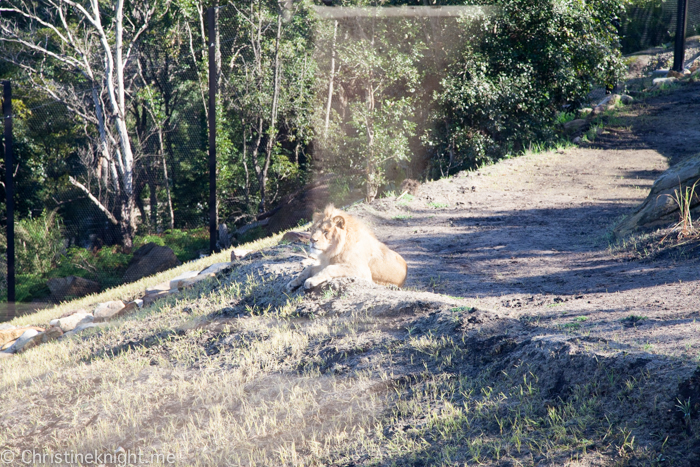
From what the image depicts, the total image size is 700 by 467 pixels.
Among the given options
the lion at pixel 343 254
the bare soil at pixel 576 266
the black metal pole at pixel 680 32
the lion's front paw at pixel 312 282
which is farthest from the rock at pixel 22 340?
the black metal pole at pixel 680 32

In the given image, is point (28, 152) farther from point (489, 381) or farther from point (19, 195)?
point (489, 381)

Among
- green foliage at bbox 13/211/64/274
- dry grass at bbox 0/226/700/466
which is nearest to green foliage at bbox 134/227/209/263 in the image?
green foliage at bbox 13/211/64/274

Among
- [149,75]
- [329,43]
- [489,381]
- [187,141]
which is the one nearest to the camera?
[489,381]

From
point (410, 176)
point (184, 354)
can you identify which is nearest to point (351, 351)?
point (184, 354)

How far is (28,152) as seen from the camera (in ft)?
74.2

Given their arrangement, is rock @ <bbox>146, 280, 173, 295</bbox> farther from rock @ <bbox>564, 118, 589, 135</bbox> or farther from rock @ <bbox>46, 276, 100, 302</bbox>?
rock @ <bbox>564, 118, 589, 135</bbox>

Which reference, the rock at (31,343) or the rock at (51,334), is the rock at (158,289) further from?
the rock at (31,343)

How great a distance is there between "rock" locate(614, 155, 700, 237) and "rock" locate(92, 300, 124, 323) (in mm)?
8925

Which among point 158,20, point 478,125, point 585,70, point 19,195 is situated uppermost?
point 158,20

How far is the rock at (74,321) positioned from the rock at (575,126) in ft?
55.2

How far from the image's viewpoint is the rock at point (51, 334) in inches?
376

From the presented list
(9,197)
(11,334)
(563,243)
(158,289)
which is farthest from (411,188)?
(9,197)

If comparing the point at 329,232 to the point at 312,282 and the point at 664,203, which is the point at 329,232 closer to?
the point at 312,282

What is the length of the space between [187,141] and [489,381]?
19294 millimetres
